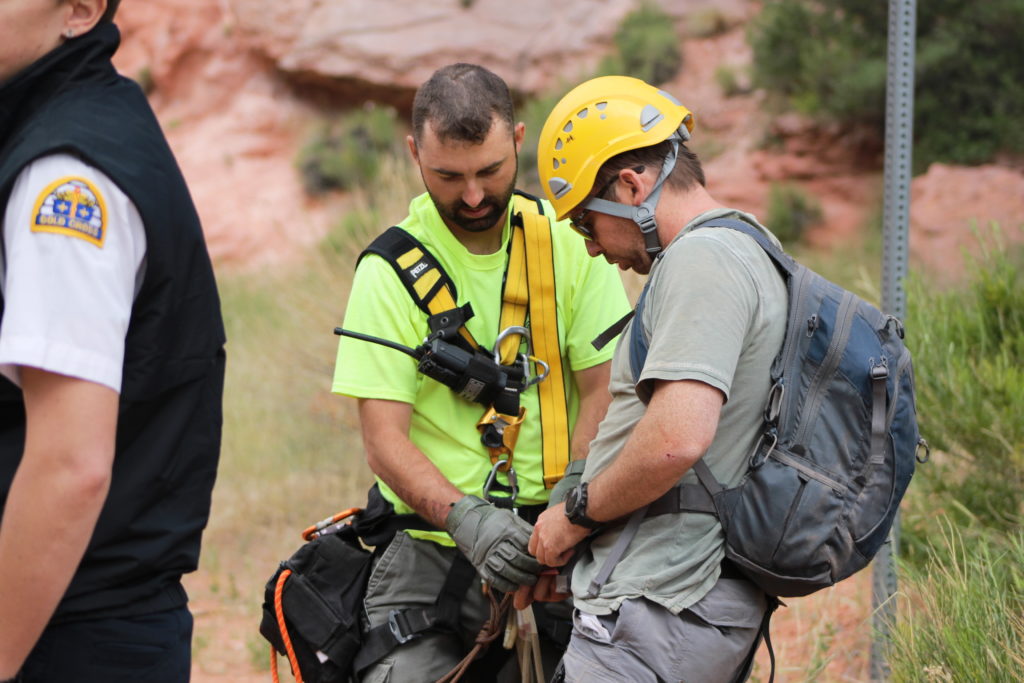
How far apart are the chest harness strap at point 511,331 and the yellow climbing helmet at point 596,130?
0.48 metres

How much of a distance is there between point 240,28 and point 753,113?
10.6 meters

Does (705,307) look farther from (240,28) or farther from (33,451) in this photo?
(240,28)

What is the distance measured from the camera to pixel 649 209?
2.67 metres

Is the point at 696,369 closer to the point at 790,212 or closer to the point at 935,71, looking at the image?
the point at 790,212

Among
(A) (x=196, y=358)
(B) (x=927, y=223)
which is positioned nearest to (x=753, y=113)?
(B) (x=927, y=223)

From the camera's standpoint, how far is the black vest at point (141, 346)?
6.06 feet

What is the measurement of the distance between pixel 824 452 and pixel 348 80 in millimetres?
19492

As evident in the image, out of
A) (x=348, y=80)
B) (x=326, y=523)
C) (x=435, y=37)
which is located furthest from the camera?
(x=348, y=80)

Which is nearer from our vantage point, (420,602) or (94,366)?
(94,366)

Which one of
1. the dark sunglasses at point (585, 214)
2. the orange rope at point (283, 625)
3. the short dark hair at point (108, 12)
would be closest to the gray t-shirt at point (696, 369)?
the dark sunglasses at point (585, 214)

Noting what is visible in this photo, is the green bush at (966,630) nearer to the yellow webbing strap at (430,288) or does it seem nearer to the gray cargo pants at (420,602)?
the gray cargo pants at (420,602)

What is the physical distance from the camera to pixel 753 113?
655 inches

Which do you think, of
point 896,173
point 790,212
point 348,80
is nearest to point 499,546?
point 896,173

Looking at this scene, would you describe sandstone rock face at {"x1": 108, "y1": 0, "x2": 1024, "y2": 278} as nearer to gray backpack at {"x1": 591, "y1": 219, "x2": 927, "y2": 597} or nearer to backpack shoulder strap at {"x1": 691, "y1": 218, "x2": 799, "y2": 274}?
backpack shoulder strap at {"x1": 691, "y1": 218, "x2": 799, "y2": 274}
